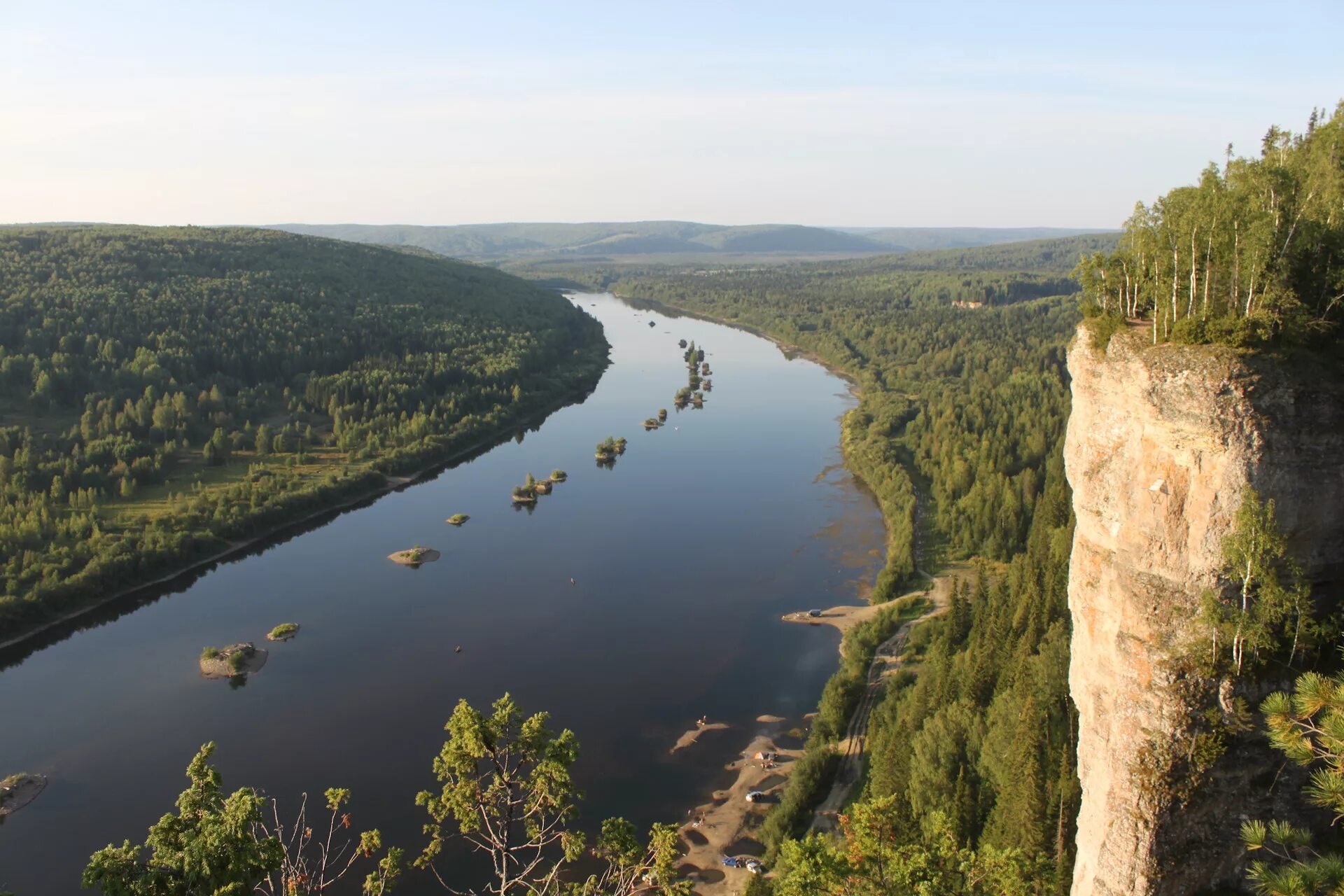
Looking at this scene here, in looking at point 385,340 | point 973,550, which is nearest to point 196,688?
point 973,550

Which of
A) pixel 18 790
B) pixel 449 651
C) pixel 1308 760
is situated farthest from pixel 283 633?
pixel 1308 760

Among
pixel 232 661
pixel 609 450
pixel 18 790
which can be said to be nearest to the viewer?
pixel 18 790

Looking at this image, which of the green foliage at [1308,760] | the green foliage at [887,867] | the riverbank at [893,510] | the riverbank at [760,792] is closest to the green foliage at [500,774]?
the green foliage at [887,867]

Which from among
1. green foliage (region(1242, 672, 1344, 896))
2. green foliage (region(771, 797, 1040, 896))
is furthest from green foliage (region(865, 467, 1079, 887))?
green foliage (region(1242, 672, 1344, 896))

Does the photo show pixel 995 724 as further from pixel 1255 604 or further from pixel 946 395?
pixel 946 395

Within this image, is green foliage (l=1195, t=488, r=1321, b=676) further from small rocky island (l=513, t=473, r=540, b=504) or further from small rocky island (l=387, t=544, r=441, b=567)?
small rocky island (l=513, t=473, r=540, b=504)

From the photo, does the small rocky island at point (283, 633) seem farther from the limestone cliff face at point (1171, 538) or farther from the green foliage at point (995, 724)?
the limestone cliff face at point (1171, 538)
